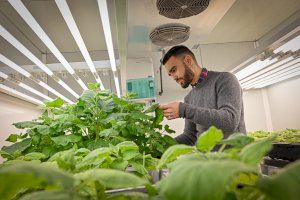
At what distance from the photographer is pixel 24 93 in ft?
9.57

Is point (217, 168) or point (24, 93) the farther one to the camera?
point (24, 93)

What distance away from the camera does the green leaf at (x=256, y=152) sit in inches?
13.0

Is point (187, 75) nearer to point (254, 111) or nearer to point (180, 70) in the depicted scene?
point (180, 70)

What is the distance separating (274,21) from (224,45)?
0.95m

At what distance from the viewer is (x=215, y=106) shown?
7.07 feet

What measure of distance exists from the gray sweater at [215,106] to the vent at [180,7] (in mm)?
593

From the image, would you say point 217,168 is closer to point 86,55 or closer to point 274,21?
point 86,55

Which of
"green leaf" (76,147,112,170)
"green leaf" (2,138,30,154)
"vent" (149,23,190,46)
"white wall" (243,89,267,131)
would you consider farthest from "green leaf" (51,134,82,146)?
"white wall" (243,89,267,131)

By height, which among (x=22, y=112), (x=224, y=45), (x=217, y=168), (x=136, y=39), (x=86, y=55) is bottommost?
(x=217, y=168)

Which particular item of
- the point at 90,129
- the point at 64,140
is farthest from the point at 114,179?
the point at 90,129

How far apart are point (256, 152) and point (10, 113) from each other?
3414mm

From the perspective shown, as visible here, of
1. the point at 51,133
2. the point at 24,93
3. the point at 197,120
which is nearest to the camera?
the point at 51,133

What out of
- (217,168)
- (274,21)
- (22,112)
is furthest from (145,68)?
(217,168)

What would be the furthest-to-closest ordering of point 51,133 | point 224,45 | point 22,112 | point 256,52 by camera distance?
point 224,45
point 22,112
point 256,52
point 51,133
